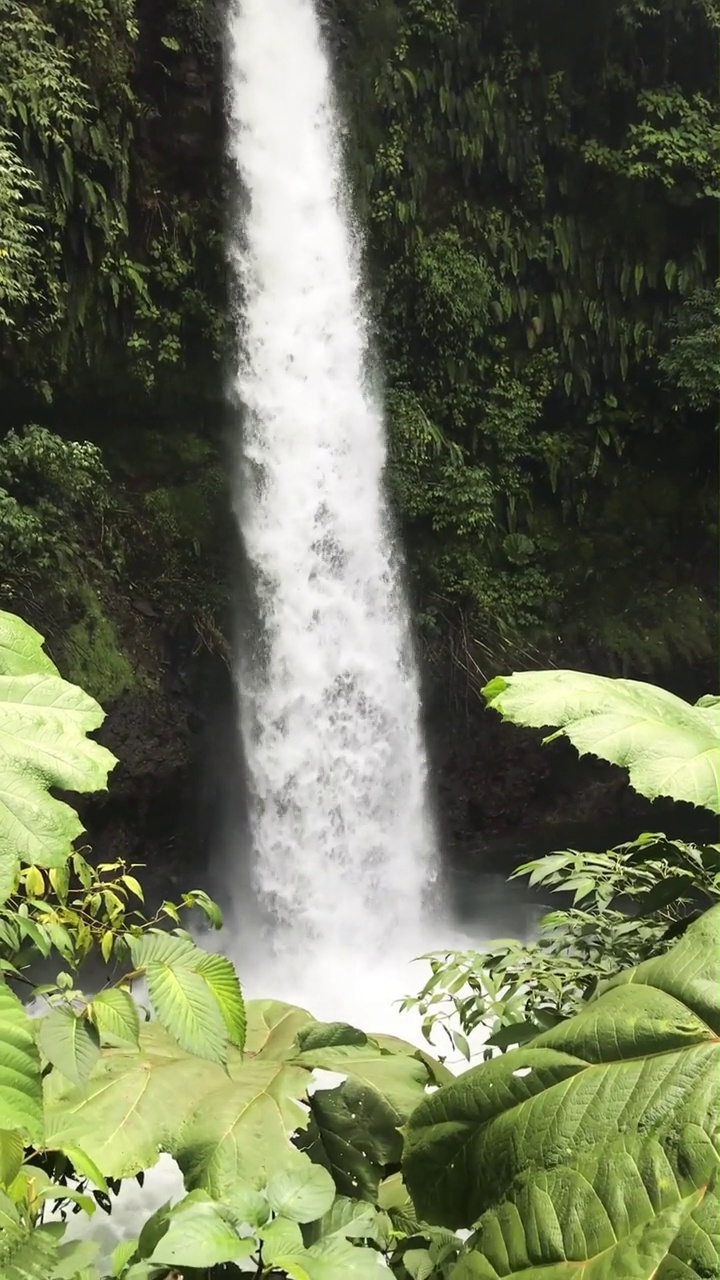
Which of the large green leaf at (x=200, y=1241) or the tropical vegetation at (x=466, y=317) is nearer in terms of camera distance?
the large green leaf at (x=200, y=1241)

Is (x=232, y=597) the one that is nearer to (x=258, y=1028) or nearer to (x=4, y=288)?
(x=4, y=288)

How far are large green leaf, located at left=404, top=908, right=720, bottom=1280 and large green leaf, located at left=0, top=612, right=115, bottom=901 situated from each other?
417 mm

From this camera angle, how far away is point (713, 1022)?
1.98 feet

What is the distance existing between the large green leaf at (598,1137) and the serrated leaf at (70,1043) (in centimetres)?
36

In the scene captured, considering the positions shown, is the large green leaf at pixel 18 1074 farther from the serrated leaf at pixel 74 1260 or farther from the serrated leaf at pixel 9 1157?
the serrated leaf at pixel 74 1260

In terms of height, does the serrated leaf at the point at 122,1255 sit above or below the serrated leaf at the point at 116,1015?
below

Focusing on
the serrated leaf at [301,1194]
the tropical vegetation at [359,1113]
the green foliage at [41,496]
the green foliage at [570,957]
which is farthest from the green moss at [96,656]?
the serrated leaf at [301,1194]

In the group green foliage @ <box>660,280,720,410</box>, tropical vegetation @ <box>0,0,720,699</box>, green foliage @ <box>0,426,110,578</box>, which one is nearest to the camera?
green foliage @ <box>0,426,110,578</box>

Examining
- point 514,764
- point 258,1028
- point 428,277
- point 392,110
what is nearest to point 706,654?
point 514,764

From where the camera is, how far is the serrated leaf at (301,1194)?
699 millimetres

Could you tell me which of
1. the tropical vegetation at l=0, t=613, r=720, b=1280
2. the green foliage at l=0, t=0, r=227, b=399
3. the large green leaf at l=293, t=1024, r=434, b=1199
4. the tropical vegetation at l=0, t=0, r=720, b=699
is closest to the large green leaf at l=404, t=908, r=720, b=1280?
the tropical vegetation at l=0, t=613, r=720, b=1280

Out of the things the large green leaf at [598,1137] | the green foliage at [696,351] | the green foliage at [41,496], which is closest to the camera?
the large green leaf at [598,1137]

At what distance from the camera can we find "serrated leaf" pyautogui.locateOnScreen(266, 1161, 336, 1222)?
0.70 meters

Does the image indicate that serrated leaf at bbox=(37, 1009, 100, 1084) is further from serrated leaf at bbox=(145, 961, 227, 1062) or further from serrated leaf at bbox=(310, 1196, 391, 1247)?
serrated leaf at bbox=(310, 1196, 391, 1247)
